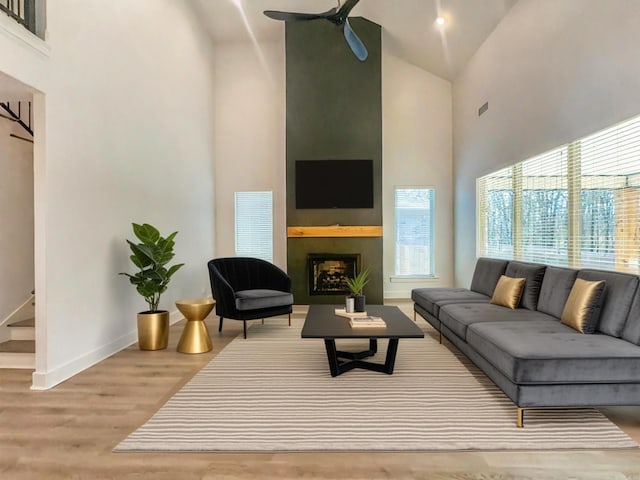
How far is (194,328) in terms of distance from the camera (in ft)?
13.5

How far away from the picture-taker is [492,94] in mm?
5570

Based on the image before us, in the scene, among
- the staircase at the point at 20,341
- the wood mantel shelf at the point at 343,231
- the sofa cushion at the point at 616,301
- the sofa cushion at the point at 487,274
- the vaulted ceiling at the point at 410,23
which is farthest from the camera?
the wood mantel shelf at the point at 343,231

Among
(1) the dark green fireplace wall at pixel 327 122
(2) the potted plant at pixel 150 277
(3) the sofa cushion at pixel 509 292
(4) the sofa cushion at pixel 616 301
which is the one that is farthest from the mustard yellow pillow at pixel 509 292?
(2) the potted plant at pixel 150 277

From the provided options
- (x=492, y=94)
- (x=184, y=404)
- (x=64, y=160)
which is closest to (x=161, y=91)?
(x=64, y=160)

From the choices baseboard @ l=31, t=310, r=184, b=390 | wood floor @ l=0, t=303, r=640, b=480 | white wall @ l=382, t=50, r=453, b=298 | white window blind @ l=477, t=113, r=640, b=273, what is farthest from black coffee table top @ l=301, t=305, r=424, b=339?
white wall @ l=382, t=50, r=453, b=298

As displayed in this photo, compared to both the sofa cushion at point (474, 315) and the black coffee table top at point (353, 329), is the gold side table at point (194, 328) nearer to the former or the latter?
the black coffee table top at point (353, 329)

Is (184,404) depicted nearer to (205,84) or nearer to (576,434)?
(576,434)

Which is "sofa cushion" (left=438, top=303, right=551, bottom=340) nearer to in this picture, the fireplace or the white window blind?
the white window blind

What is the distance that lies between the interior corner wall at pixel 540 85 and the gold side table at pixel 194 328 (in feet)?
12.9

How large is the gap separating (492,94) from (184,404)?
535cm

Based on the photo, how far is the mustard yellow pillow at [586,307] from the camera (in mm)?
2947

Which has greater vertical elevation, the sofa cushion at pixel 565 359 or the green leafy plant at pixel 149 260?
the green leafy plant at pixel 149 260

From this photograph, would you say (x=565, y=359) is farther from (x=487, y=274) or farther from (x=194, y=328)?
(x=194, y=328)

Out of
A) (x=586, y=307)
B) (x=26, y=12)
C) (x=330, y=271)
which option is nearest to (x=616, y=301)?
(x=586, y=307)
